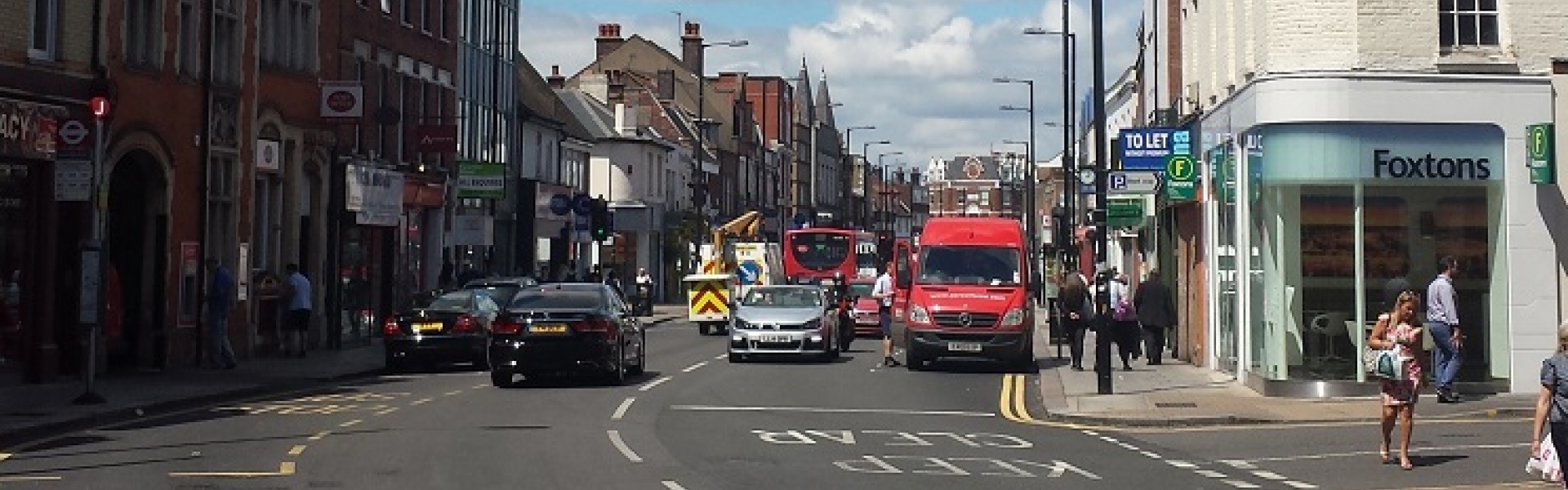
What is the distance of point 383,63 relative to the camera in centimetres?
4041

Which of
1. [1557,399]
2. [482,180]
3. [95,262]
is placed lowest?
[1557,399]

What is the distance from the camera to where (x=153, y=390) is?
2380cm

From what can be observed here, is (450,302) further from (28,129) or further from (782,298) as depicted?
(28,129)

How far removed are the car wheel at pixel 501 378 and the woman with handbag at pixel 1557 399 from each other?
1480 centimetres

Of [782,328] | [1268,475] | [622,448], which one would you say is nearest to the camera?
[1268,475]

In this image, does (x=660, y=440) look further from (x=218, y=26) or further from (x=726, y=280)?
(x=726, y=280)

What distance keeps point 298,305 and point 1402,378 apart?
2123cm

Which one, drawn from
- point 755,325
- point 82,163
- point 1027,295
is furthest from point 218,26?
point 1027,295

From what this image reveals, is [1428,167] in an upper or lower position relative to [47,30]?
lower

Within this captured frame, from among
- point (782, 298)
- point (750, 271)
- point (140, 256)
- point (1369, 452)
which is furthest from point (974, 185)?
point (1369, 452)

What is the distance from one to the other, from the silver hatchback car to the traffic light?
15.8m

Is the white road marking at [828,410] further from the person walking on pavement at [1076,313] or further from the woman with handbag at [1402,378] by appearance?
the person walking on pavement at [1076,313]

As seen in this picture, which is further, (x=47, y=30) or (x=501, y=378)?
(x=501, y=378)

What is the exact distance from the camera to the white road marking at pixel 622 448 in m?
15.9
